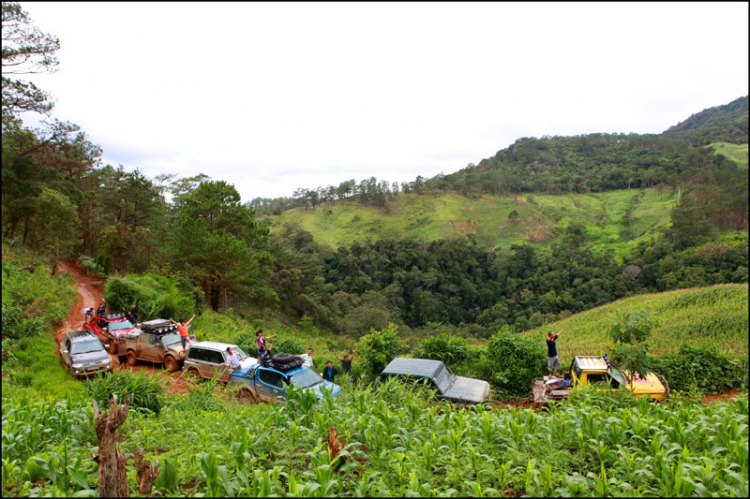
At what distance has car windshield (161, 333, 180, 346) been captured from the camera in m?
12.2

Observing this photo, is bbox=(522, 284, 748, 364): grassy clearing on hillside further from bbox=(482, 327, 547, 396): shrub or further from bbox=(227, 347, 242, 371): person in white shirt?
bbox=(227, 347, 242, 371): person in white shirt

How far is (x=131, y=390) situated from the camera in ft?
23.0

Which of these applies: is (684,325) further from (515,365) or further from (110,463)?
(110,463)

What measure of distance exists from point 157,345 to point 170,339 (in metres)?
0.38

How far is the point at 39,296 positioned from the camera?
16.2m

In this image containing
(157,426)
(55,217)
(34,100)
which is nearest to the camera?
(157,426)

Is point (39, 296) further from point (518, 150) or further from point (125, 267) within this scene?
point (518, 150)

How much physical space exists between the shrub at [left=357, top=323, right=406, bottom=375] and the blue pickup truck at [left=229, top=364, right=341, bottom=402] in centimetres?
245

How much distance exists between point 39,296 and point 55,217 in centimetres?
640

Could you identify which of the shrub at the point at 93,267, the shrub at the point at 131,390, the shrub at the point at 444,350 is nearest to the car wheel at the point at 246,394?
the shrub at the point at 131,390

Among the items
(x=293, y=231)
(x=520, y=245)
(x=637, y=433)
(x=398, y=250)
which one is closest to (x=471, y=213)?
(x=520, y=245)

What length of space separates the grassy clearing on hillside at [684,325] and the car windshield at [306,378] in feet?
21.2

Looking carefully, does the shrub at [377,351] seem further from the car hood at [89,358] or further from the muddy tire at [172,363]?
the car hood at [89,358]

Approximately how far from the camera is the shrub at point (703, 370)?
991 cm
